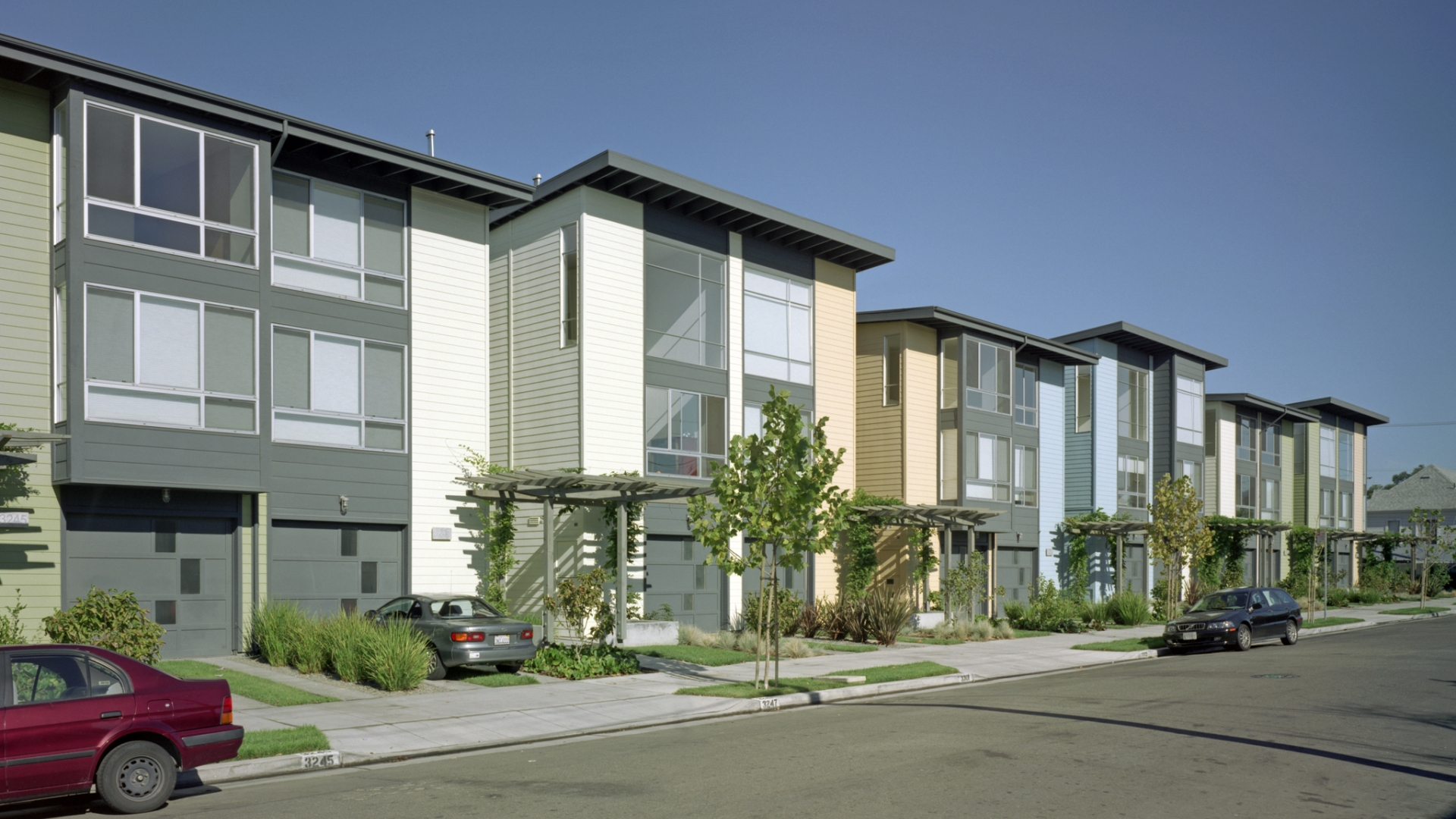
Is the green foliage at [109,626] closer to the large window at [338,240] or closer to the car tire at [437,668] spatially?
the car tire at [437,668]

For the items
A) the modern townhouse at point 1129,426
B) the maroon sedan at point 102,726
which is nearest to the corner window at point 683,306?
the maroon sedan at point 102,726

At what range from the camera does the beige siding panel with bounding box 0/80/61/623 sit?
17.6 m

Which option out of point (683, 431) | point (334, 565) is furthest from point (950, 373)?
point (334, 565)

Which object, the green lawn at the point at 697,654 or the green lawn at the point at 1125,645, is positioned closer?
the green lawn at the point at 697,654

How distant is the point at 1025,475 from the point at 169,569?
89.7 feet

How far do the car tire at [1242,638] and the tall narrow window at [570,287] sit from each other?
56.1 ft

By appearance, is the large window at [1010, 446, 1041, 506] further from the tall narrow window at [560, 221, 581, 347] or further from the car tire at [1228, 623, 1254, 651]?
the tall narrow window at [560, 221, 581, 347]

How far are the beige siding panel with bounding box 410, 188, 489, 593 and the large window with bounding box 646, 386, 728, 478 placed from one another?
3.94 metres

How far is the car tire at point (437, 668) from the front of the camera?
17953mm

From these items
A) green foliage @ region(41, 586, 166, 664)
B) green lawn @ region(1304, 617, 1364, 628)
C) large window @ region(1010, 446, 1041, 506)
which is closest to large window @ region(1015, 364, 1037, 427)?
large window @ region(1010, 446, 1041, 506)

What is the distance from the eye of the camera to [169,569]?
758 inches

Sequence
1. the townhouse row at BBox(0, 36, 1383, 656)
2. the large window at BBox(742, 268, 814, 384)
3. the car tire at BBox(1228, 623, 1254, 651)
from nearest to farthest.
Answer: the townhouse row at BBox(0, 36, 1383, 656)
the car tire at BBox(1228, 623, 1254, 651)
the large window at BBox(742, 268, 814, 384)

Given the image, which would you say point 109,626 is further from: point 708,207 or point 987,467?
point 987,467

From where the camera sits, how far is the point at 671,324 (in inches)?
1069
